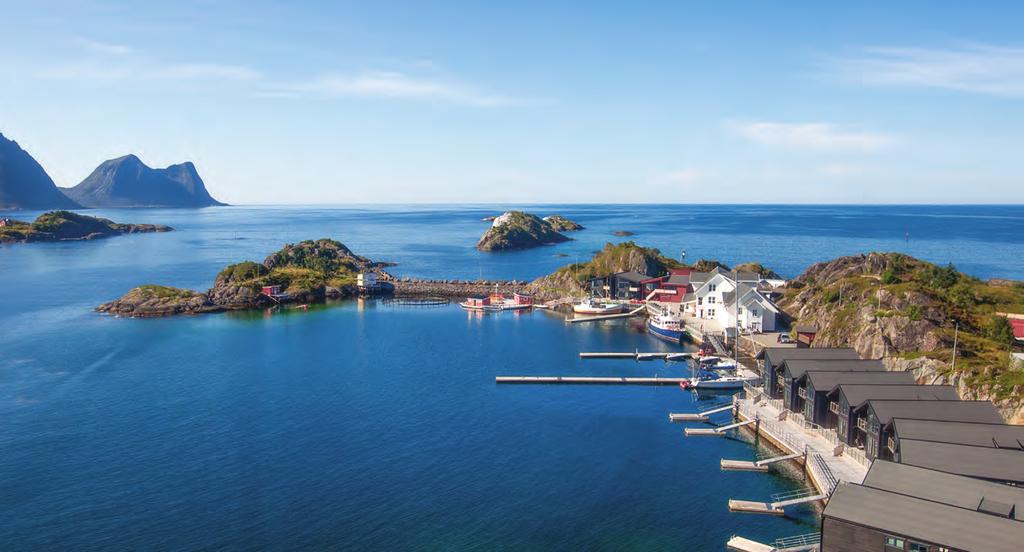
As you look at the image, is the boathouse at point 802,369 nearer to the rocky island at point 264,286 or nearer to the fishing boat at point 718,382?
the fishing boat at point 718,382

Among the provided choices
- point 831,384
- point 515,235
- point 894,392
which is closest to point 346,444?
point 831,384

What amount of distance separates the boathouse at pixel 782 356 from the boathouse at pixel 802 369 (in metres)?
0.89

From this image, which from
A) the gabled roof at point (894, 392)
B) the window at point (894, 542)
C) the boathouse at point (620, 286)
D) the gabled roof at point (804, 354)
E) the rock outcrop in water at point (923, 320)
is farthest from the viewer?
the boathouse at point (620, 286)

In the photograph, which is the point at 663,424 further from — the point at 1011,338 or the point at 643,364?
the point at 1011,338

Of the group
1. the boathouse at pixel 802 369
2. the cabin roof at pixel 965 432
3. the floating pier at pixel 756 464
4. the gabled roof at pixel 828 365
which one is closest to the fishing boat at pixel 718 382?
the gabled roof at pixel 828 365

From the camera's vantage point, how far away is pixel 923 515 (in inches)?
998

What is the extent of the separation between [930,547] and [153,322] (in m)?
83.0

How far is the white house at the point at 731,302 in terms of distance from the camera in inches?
2682

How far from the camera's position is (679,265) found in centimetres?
10056

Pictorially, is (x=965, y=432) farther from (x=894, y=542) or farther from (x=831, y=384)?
(x=894, y=542)

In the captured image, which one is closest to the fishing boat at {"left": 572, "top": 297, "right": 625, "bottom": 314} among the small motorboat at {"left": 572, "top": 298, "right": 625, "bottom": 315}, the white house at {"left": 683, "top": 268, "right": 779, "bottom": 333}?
the small motorboat at {"left": 572, "top": 298, "right": 625, "bottom": 315}

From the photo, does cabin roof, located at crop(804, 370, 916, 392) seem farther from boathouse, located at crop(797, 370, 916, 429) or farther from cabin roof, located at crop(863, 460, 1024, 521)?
cabin roof, located at crop(863, 460, 1024, 521)

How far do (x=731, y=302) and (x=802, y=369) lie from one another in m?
26.4

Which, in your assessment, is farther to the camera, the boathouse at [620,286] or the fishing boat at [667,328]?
the boathouse at [620,286]
